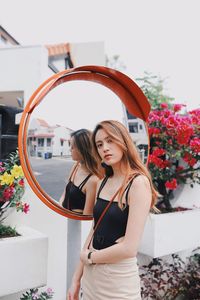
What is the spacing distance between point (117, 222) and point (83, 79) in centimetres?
61

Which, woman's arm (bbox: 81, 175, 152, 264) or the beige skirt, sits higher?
woman's arm (bbox: 81, 175, 152, 264)

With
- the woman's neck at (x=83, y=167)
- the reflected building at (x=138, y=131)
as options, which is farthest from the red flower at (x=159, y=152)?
the woman's neck at (x=83, y=167)

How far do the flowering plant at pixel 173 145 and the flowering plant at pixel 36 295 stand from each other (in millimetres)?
1072

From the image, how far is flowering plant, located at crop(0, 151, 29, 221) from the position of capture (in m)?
1.36

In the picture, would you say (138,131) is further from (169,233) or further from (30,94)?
(169,233)

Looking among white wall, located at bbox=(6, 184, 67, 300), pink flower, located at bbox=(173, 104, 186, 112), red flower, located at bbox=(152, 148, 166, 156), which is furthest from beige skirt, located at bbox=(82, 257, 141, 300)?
pink flower, located at bbox=(173, 104, 186, 112)

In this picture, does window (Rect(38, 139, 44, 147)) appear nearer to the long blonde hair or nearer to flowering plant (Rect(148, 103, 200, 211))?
the long blonde hair

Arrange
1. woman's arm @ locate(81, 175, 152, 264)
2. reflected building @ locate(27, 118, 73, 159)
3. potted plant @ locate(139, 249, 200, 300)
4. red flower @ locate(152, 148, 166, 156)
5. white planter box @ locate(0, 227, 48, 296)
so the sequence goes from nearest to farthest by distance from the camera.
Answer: woman's arm @ locate(81, 175, 152, 264) → reflected building @ locate(27, 118, 73, 159) → white planter box @ locate(0, 227, 48, 296) → red flower @ locate(152, 148, 166, 156) → potted plant @ locate(139, 249, 200, 300)

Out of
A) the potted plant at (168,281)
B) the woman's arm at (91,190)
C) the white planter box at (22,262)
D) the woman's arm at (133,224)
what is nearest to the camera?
the woman's arm at (133,224)

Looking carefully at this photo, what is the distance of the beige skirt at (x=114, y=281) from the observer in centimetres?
104

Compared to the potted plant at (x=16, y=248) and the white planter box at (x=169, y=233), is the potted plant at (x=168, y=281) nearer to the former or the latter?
the white planter box at (x=169, y=233)

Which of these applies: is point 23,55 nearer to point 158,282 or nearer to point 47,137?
point 47,137

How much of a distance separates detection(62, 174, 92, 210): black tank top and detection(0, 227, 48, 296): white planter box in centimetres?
38

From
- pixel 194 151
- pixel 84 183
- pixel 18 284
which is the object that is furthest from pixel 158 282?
pixel 84 183
